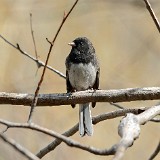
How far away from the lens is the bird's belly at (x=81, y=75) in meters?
3.65

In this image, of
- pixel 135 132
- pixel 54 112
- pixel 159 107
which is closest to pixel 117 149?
pixel 135 132

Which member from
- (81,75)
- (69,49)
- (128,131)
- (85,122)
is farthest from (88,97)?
(69,49)

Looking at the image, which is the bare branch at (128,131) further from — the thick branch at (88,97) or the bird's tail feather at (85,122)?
the bird's tail feather at (85,122)

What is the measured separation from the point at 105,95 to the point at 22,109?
2.82 m

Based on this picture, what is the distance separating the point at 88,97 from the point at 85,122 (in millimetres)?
660

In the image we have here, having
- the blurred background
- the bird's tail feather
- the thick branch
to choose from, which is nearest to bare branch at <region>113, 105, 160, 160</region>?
the thick branch

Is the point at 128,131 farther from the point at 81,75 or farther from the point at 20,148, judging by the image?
the point at 81,75

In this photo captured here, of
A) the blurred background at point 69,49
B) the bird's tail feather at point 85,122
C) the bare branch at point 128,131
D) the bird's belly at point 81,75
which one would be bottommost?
the bare branch at point 128,131

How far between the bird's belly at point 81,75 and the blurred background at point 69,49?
120cm

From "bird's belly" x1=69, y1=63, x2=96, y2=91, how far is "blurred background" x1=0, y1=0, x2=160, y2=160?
1200 millimetres

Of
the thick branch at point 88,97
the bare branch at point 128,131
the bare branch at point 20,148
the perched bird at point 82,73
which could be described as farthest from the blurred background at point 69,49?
the bare branch at point 20,148

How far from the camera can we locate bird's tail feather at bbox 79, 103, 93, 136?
3237 millimetres

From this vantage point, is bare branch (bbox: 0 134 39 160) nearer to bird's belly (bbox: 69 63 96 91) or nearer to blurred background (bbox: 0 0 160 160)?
bird's belly (bbox: 69 63 96 91)

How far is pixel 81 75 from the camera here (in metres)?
3.65
